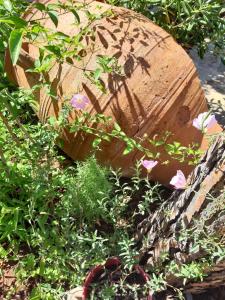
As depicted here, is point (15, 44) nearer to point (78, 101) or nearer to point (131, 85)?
point (78, 101)

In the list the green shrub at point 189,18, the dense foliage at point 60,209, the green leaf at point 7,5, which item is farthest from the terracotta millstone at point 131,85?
the green leaf at point 7,5

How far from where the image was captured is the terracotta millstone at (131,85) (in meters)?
2.09

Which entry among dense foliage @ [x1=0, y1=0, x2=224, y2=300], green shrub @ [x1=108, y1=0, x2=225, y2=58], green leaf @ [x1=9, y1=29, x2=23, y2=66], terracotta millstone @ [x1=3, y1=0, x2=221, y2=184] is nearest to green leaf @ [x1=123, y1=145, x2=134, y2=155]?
dense foliage @ [x1=0, y1=0, x2=224, y2=300]

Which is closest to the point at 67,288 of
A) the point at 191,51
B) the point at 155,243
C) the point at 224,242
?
the point at 155,243

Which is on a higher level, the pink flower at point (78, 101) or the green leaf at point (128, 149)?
the pink flower at point (78, 101)

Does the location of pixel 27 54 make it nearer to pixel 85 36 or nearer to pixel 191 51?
pixel 85 36

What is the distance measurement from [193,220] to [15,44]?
2.77ft

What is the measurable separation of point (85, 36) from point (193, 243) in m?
1.03

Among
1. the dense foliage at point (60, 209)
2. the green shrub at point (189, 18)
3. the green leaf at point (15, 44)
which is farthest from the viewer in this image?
the green shrub at point (189, 18)

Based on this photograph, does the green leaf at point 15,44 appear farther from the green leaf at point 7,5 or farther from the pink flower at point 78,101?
the pink flower at point 78,101

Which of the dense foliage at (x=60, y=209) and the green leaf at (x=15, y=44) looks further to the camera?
the dense foliage at (x=60, y=209)

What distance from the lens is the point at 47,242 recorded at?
2002mm

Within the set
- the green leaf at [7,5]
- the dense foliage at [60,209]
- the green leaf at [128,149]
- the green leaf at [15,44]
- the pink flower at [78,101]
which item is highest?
the green leaf at [7,5]

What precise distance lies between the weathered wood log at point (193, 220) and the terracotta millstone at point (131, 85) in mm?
400
